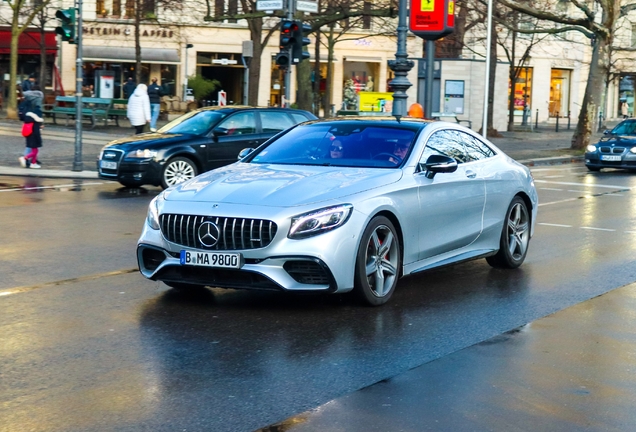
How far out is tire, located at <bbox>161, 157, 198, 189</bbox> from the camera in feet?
58.6

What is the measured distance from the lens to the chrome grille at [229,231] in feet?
24.4

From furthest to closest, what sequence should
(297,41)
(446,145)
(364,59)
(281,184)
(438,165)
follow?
1. (364,59)
2. (297,41)
3. (446,145)
4. (438,165)
5. (281,184)

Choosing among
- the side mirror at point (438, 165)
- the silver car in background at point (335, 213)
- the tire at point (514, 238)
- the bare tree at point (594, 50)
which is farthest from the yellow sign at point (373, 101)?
the side mirror at point (438, 165)

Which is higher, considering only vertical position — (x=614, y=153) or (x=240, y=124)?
(x=240, y=124)

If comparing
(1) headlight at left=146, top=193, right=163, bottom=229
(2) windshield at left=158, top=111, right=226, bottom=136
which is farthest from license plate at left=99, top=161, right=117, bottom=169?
(1) headlight at left=146, top=193, right=163, bottom=229

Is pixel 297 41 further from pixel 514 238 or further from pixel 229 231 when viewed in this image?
pixel 229 231

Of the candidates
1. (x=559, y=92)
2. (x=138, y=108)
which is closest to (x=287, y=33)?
(x=138, y=108)

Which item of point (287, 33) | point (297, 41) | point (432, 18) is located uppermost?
point (432, 18)

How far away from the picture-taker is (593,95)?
36.4 metres

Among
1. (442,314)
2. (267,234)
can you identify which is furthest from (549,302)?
(267,234)

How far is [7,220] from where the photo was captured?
43.1 ft

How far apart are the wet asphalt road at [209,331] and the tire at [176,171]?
5.48 metres

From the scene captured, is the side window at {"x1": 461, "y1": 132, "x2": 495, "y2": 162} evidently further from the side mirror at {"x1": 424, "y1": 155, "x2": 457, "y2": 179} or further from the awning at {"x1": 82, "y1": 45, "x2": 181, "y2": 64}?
the awning at {"x1": 82, "y1": 45, "x2": 181, "y2": 64}

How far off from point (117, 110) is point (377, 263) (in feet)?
95.3
